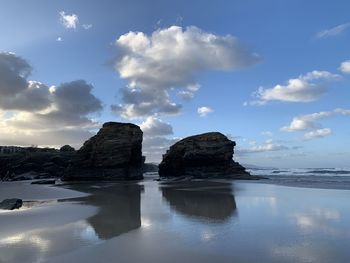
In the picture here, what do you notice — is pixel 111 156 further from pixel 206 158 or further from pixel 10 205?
pixel 10 205

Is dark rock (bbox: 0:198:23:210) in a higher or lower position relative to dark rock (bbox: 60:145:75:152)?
lower

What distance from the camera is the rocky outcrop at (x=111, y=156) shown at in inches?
2687

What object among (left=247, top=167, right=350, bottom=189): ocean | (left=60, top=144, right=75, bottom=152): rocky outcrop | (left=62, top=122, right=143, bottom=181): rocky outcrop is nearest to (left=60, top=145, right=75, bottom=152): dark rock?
(left=60, top=144, right=75, bottom=152): rocky outcrop

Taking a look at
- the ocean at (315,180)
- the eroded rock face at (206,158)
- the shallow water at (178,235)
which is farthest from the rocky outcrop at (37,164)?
the shallow water at (178,235)

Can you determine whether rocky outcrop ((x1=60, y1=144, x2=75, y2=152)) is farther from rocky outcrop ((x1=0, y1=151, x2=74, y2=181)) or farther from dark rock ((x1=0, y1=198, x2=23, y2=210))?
dark rock ((x1=0, y1=198, x2=23, y2=210))

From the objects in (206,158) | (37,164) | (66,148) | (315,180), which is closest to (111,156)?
(206,158)

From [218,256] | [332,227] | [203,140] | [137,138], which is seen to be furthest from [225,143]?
[218,256]

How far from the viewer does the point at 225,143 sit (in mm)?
73125

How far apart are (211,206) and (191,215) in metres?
4.02

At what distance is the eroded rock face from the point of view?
71000 mm

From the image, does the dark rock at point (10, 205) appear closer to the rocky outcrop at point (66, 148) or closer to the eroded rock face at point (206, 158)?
the eroded rock face at point (206, 158)

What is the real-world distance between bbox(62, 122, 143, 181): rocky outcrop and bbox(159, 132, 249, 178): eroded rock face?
26.5 feet

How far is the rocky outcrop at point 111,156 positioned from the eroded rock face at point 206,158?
318 inches

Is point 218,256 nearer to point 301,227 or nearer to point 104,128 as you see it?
point 301,227
